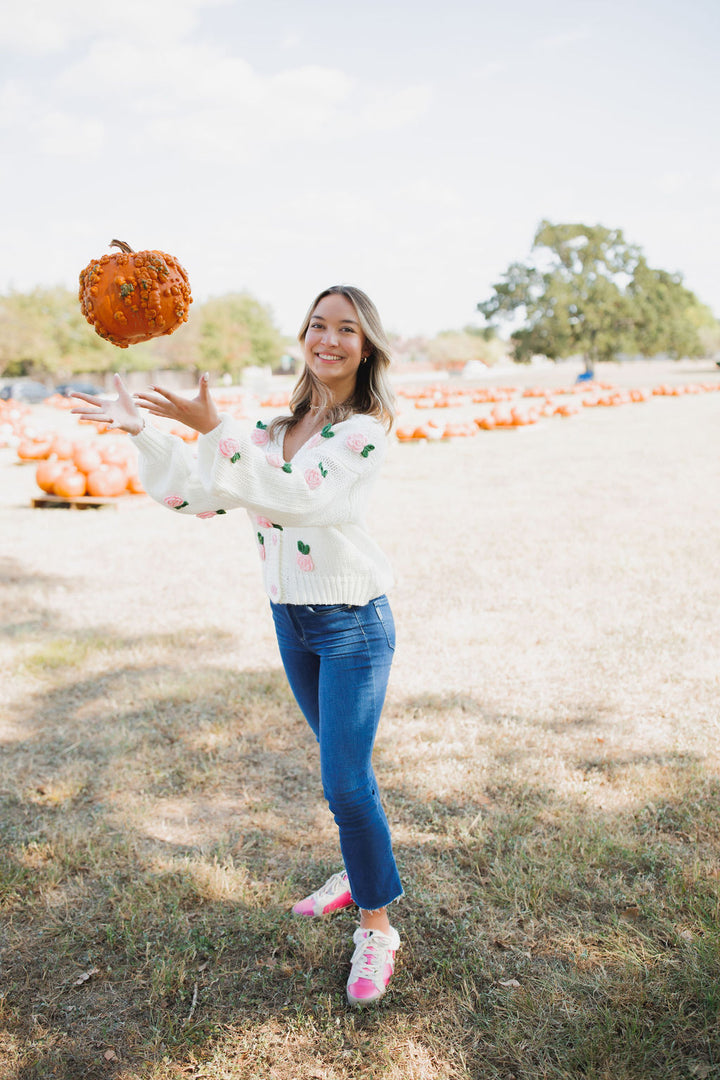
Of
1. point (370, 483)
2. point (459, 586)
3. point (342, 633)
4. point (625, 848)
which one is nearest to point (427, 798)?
point (625, 848)

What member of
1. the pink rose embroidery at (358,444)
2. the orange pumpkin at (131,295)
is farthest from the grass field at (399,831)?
the orange pumpkin at (131,295)

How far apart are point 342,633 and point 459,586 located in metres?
3.95

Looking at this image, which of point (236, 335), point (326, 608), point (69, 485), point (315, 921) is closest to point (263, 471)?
point (326, 608)

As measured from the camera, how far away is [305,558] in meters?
2.30

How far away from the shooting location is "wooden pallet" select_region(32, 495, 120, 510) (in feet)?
30.2

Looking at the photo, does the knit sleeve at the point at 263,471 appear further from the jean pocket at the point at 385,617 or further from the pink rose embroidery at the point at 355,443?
the jean pocket at the point at 385,617

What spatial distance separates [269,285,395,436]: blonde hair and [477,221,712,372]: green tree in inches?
1676

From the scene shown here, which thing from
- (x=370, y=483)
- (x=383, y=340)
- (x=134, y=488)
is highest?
(x=383, y=340)

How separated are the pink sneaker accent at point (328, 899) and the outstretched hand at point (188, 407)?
171 centimetres

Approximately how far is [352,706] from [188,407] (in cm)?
96

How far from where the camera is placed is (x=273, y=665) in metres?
4.82

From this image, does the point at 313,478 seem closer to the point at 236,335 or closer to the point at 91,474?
the point at 91,474

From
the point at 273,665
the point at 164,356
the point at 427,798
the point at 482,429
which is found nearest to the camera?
the point at 427,798

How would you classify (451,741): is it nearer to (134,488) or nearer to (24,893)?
(24,893)
